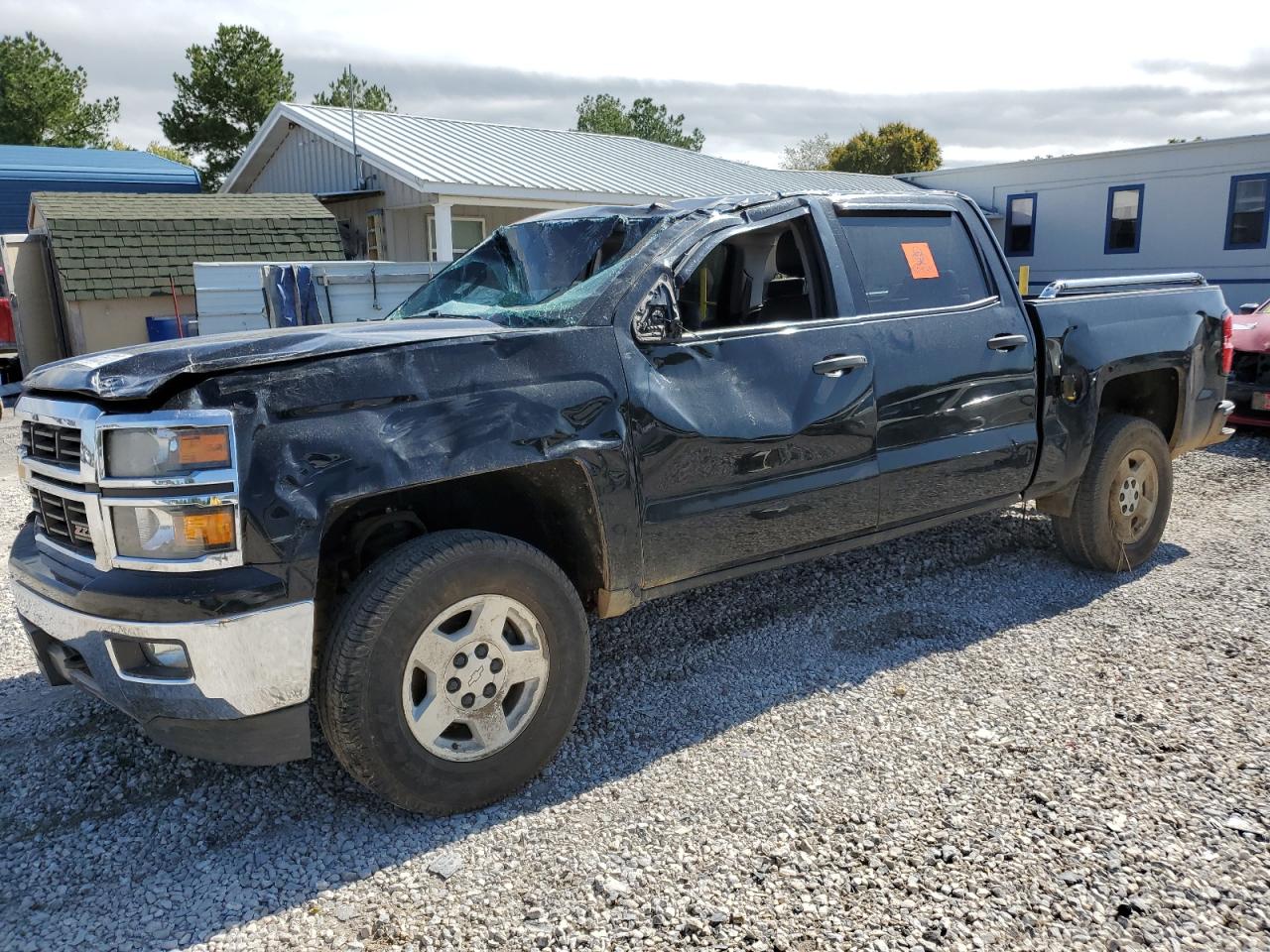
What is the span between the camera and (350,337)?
3061mm

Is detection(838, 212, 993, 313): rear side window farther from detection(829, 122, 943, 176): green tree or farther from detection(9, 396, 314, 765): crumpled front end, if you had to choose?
detection(829, 122, 943, 176): green tree

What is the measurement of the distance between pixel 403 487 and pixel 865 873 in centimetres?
172

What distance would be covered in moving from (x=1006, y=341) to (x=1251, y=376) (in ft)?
20.9

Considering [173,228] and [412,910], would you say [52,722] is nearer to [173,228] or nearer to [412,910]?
[412,910]

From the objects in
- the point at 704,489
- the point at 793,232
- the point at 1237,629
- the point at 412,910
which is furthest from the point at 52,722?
the point at 1237,629

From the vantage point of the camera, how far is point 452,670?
3039 mm

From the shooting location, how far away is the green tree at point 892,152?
52.0 meters

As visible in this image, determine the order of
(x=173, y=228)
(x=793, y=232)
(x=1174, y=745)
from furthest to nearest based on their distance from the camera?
(x=173, y=228) < (x=793, y=232) < (x=1174, y=745)

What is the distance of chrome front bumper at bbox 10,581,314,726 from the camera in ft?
8.84

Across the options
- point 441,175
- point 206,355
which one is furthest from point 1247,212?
point 206,355

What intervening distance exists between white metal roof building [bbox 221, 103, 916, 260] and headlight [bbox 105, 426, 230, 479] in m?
13.5

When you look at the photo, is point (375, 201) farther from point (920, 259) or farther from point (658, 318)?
point (658, 318)

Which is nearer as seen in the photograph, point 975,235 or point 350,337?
point 350,337

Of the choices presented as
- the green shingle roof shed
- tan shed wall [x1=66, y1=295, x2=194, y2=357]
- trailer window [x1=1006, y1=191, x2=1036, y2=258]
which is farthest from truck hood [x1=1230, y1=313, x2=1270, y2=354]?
trailer window [x1=1006, y1=191, x2=1036, y2=258]
